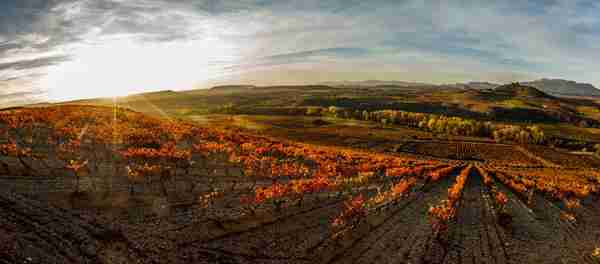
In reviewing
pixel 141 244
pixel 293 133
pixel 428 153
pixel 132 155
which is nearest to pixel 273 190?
pixel 141 244

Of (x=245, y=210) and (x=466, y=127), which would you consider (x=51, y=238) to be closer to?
(x=245, y=210)

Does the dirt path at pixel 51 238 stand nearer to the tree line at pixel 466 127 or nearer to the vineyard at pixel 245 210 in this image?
the vineyard at pixel 245 210

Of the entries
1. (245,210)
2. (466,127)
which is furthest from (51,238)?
(466,127)

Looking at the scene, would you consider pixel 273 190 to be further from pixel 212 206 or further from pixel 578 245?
pixel 578 245

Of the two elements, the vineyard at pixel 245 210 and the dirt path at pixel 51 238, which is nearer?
the dirt path at pixel 51 238

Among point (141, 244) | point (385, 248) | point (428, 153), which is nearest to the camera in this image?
point (141, 244)

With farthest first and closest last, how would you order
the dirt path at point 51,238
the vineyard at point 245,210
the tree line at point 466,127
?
the tree line at point 466,127
the vineyard at point 245,210
the dirt path at point 51,238

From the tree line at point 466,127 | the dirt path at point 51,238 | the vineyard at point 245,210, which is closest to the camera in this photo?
the dirt path at point 51,238

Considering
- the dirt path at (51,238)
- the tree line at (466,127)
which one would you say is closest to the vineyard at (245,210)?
the dirt path at (51,238)

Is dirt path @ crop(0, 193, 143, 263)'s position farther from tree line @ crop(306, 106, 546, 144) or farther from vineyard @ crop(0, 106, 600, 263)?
tree line @ crop(306, 106, 546, 144)
